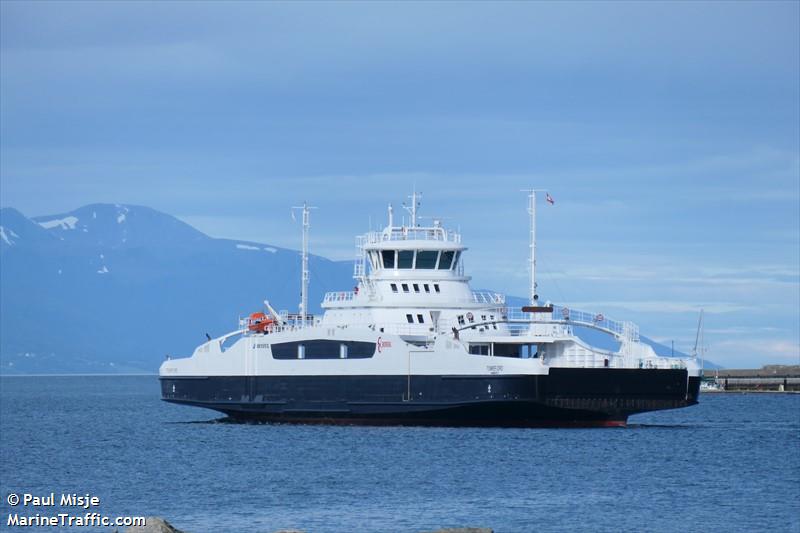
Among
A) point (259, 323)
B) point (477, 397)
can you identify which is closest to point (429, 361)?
point (477, 397)

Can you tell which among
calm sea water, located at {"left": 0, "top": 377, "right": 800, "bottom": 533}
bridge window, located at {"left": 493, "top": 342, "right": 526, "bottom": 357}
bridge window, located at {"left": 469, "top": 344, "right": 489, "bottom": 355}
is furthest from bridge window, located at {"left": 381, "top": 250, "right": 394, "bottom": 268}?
calm sea water, located at {"left": 0, "top": 377, "right": 800, "bottom": 533}

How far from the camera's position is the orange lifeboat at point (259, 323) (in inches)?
2527

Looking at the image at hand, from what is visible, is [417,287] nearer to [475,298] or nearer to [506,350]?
[475,298]

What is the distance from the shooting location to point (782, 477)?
4544 centimetres

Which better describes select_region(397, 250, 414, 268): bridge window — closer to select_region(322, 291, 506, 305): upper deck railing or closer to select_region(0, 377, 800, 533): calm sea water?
select_region(322, 291, 506, 305): upper deck railing

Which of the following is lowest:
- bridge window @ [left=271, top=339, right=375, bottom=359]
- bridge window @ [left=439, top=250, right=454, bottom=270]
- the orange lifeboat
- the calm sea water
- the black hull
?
the calm sea water

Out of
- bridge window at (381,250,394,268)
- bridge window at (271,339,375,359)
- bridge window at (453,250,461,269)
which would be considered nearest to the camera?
bridge window at (271,339,375,359)

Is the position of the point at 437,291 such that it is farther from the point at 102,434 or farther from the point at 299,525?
the point at 299,525

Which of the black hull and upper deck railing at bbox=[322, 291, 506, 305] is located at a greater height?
upper deck railing at bbox=[322, 291, 506, 305]

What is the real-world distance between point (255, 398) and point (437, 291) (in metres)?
9.20

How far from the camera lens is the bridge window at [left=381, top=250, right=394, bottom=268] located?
6156cm

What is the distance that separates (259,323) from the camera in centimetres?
6425

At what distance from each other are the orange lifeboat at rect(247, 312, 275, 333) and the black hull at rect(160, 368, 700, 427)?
233cm

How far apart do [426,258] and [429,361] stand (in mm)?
5581
